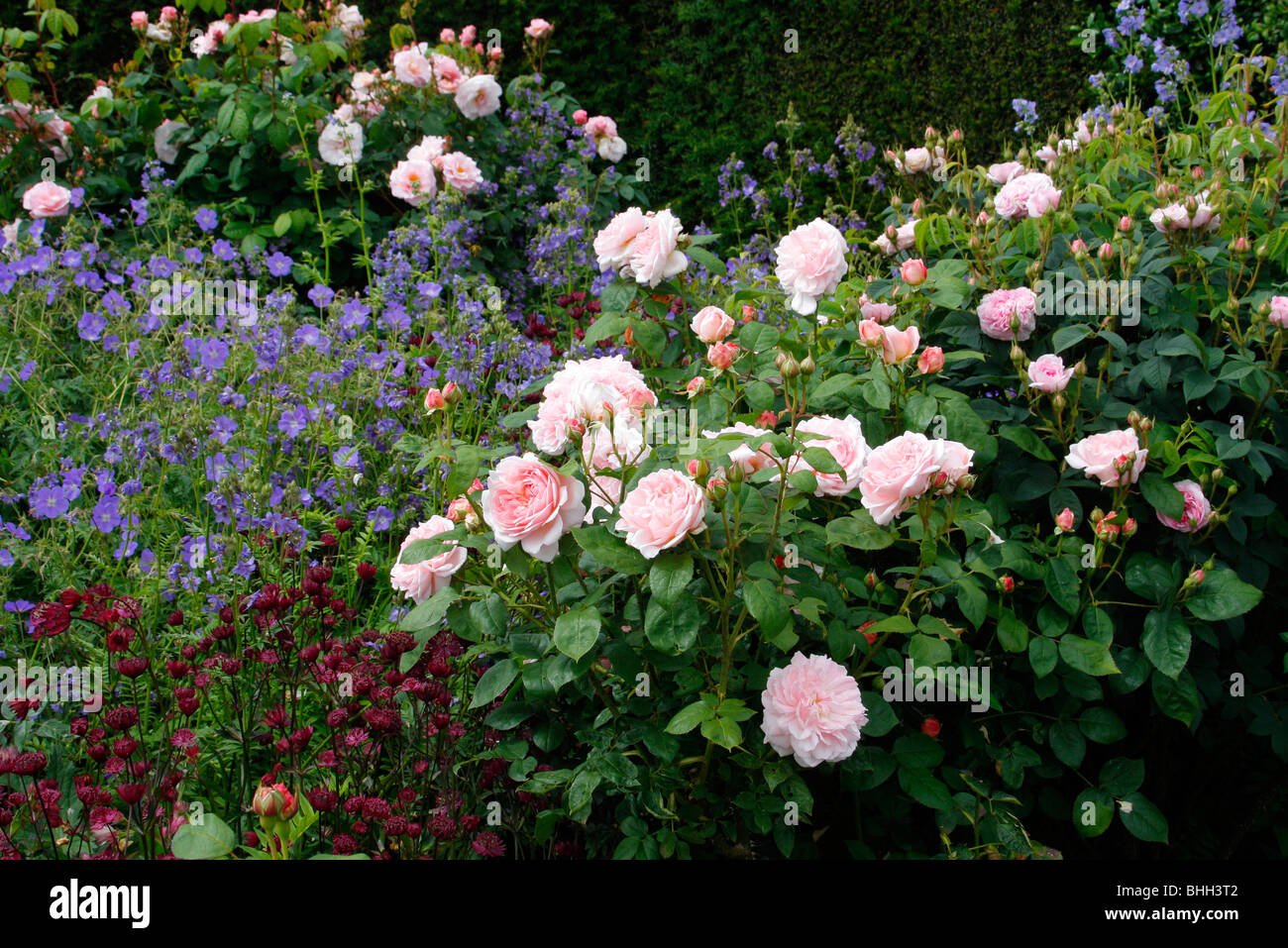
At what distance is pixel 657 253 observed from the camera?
204cm

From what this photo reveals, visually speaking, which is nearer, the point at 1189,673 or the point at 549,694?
the point at 549,694

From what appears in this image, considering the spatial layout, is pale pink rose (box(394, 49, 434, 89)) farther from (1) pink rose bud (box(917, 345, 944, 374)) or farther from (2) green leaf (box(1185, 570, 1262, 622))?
(2) green leaf (box(1185, 570, 1262, 622))

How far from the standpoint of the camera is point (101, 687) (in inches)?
84.7

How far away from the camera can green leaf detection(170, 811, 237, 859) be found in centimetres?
124

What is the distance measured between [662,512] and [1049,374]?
37.4 inches

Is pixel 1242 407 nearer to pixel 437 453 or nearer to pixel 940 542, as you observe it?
pixel 940 542

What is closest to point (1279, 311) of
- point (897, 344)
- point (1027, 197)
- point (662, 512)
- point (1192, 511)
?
point (1192, 511)

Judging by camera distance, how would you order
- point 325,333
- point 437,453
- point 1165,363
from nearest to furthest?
point 437,453, point 1165,363, point 325,333

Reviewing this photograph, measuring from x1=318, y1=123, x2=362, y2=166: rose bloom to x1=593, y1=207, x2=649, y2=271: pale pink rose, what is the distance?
2.59 metres

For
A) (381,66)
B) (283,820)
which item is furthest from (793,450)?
(381,66)

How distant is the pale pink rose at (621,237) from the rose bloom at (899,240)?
630mm

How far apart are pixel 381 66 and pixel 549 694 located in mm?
6155

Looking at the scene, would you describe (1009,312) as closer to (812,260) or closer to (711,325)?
(812,260)

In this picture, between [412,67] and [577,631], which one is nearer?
[577,631]
